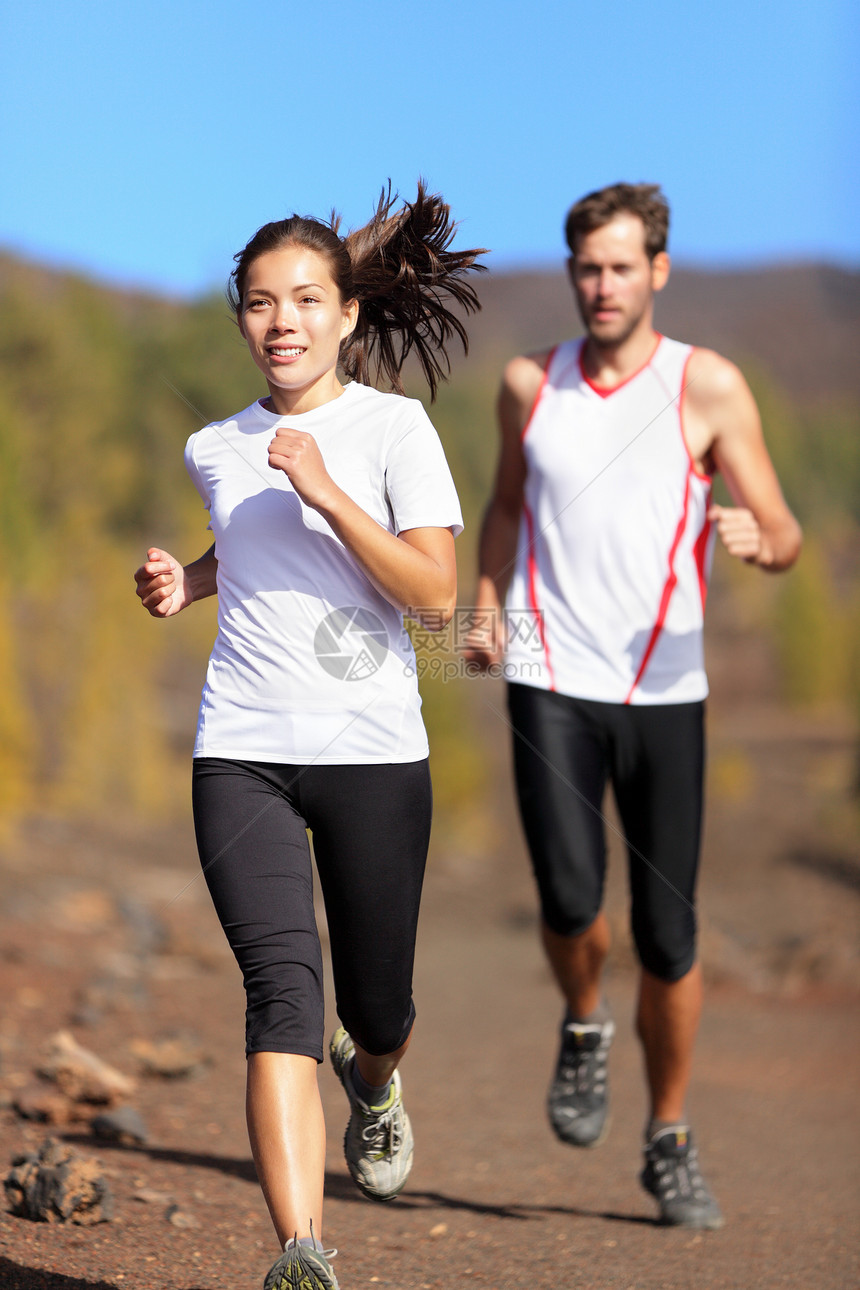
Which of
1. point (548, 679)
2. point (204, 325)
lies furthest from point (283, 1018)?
point (204, 325)

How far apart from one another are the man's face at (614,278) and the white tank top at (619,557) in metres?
0.17

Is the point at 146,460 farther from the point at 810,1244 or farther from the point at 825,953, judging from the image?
the point at 810,1244

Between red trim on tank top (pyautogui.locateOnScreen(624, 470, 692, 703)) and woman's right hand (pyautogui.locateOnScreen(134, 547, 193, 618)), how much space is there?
1320 mm

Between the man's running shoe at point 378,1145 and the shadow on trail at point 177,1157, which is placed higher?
the man's running shoe at point 378,1145

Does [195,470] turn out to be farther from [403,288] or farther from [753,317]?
[753,317]

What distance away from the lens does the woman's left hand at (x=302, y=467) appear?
6.63 ft

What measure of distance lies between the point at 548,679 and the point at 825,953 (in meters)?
7.46

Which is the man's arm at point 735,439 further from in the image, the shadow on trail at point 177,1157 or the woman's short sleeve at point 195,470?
the shadow on trail at point 177,1157

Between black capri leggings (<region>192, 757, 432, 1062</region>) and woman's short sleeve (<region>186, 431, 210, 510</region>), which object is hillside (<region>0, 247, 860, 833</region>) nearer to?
woman's short sleeve (<region>186, 431, 210, 510</region>)

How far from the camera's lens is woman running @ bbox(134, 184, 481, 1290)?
207 cm

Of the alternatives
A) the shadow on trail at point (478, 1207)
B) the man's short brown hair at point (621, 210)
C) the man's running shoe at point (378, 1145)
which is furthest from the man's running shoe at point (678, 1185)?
the man's short brown hair at point (621, 210)

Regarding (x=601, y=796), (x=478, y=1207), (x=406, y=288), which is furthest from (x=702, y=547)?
(x=478, y=1207)

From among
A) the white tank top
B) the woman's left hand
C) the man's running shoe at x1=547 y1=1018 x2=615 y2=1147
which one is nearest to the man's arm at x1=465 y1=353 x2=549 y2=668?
the white tank top

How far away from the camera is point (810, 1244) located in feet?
10.8
